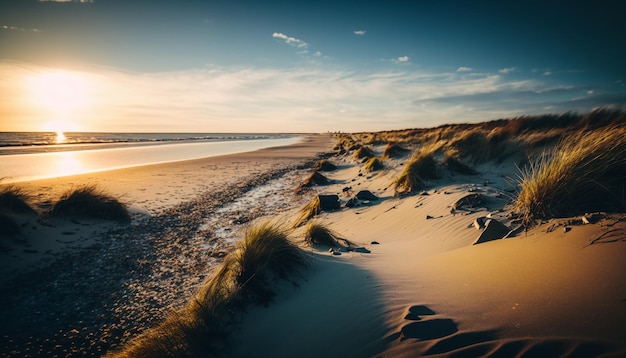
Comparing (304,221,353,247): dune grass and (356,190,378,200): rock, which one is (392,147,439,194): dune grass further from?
(304,221,353,247): dune grass

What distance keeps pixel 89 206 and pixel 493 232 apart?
867cm

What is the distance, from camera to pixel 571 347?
1719 millimetres

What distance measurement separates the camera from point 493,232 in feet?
12.0

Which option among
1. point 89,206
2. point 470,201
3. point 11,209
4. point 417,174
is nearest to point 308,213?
point 417,174

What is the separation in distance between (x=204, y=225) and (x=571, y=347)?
7021mm

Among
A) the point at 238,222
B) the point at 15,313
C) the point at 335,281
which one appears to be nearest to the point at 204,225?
the point at 238,222

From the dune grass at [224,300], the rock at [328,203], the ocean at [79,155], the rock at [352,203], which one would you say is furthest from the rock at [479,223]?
the ocean at [79,155]

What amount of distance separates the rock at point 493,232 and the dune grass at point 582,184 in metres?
0.30

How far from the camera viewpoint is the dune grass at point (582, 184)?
3367 millimetres

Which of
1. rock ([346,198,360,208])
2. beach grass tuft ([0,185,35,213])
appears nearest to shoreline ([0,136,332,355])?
beach grass tuft ([0,185,35,213])

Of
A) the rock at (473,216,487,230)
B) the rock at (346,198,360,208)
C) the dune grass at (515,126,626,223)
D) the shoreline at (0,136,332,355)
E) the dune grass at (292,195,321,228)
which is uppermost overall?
the dune grass at (515,126,626,223)

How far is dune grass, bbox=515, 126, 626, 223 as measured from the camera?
3367 mm

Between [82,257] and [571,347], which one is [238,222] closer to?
[82,257]

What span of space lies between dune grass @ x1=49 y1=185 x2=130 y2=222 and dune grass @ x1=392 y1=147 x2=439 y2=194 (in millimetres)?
7323
